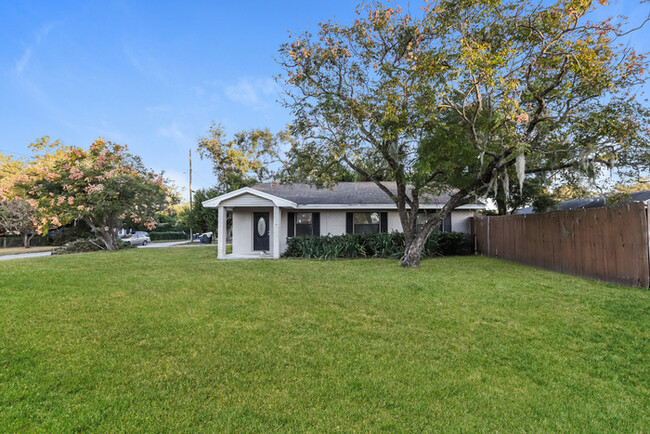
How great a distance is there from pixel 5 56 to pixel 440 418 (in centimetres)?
1870

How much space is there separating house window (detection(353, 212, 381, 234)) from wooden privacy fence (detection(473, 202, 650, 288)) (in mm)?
5143

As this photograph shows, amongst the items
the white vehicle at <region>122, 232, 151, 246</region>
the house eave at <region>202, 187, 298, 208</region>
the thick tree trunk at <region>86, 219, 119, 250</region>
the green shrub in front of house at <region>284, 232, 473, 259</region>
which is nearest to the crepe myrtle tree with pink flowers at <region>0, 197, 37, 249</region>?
the white vehicle at <region>122, 232, 151, 246</region>

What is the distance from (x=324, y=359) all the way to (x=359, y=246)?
9710 mm

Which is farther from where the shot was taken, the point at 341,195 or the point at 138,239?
the point at 138,239

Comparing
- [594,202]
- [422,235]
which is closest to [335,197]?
[422,235]

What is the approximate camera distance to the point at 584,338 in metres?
4.12

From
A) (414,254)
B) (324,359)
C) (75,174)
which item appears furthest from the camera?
(75,174)

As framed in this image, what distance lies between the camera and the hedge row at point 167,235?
35366 millimetres

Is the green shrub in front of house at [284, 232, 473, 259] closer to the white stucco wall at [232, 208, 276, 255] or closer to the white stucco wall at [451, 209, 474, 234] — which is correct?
the white stucco wall at [451, 209, 474, 234]

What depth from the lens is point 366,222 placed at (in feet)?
48.6

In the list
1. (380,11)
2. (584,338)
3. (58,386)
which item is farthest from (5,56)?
(584,338)

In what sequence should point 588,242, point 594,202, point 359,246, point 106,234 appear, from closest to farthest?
point 588,242
point 359,246
point 106,234
point 594,202

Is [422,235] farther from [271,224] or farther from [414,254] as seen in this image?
[271,224]

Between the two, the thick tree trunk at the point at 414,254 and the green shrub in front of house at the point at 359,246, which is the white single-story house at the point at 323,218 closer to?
the green shrub in front of house at the point at 359,246
